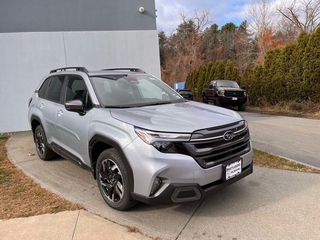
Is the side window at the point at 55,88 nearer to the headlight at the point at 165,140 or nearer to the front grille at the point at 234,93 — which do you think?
the headlight at the point at 165,140

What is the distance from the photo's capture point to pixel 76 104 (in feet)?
12.4

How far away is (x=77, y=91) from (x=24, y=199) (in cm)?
176

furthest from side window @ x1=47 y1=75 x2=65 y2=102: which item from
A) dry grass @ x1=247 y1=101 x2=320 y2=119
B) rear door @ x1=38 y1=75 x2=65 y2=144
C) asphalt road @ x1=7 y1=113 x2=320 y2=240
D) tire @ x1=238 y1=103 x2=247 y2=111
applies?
tire @ x1=238 y1=103 x2=247 y2=111

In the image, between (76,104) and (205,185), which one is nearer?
(205,185)

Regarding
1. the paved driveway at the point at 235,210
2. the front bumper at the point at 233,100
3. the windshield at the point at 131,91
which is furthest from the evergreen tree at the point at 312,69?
the windshield at the point at 131,91

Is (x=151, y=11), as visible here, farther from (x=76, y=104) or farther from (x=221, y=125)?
(x=221, y=125)

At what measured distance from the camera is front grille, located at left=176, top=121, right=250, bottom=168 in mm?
2984

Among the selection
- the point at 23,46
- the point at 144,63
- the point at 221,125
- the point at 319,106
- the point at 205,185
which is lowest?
the point at 319,106

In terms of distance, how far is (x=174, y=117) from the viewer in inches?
132

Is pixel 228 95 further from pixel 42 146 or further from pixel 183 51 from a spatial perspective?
pixel 183 51

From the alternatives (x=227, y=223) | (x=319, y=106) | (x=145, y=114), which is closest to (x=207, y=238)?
(x=227, y=223)

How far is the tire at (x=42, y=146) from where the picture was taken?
546cm

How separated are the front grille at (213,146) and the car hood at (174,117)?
9 centimetres

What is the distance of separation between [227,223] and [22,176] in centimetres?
366
